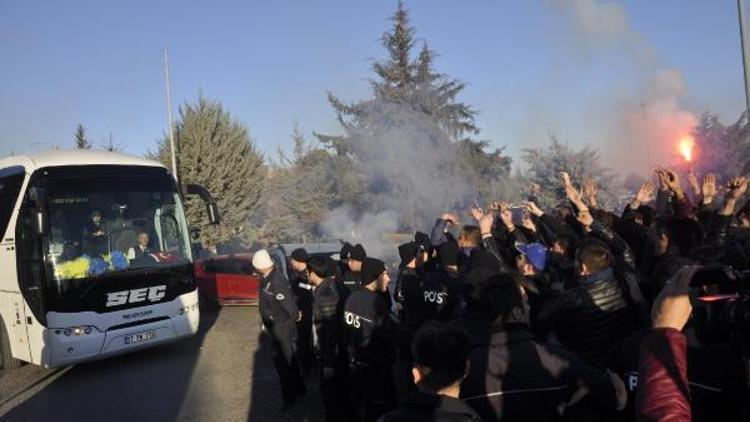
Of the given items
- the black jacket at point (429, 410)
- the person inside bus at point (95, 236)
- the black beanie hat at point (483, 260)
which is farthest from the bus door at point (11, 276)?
the black jacket at point (429, 410)

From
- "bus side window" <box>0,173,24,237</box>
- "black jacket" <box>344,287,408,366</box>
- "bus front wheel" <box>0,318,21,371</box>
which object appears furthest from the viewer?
"bus front wheel" <box>0,318,21,371</box>

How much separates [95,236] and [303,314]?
315 cm

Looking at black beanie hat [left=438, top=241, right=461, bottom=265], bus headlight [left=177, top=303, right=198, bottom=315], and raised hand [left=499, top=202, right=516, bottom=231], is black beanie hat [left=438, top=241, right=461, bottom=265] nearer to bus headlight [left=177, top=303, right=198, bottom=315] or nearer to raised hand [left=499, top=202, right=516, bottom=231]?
raised hand [left=499, top=202, right=516, bottom=231]

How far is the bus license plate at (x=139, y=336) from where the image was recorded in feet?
25.6

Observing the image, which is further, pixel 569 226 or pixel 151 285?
pixel 151 285

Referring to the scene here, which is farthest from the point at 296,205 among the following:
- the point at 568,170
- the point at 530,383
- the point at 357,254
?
the point at 530,383

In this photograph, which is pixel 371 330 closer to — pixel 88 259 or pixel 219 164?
pixel 88 259

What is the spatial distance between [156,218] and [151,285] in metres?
1.07

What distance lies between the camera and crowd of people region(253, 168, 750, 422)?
1.92 m

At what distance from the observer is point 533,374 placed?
253 cm

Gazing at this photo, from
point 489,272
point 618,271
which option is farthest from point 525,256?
point 618,271

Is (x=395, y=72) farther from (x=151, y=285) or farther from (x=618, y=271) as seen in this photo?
(x=618, y=271)

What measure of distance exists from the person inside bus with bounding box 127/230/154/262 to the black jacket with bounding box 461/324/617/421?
665 centimetres

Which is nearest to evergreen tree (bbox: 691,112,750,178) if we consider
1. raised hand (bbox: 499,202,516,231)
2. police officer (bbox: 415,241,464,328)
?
raised hand (bbox: 499,202,516,231)
